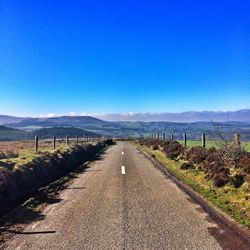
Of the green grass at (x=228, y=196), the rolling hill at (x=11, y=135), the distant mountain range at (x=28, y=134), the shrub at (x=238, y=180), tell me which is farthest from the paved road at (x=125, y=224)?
the distant mountain range at (x=28, y=134)

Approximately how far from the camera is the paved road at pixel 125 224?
23.5 ft

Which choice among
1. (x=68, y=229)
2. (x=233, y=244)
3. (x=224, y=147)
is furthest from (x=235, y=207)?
(x=224, y=147)

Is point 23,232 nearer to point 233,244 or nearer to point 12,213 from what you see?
point 12,213

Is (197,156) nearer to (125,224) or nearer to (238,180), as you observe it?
(238,180)

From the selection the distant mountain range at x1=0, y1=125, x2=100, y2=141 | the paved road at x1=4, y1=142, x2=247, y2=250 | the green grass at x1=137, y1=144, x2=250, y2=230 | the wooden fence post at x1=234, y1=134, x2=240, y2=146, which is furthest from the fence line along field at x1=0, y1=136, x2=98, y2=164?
the distant mountain range at x1=0, y1=125, x2=100, y2=141

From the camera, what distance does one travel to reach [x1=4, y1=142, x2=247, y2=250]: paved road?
7148mm

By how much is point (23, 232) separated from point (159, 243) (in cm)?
305

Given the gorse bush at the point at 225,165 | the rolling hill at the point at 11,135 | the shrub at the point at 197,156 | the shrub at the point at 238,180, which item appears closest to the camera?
the shrub at the point at 238,180

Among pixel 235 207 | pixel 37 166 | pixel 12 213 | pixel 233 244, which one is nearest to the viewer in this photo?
pixel 233 244

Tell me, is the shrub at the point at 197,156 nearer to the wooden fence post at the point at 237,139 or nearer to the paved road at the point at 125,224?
the wooden fence post at the point at 237,139

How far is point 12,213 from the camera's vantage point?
9875 millimetres

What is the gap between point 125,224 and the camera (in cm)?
854

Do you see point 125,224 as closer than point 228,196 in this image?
Yes

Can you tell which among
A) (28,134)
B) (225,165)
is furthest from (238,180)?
(28,134)
